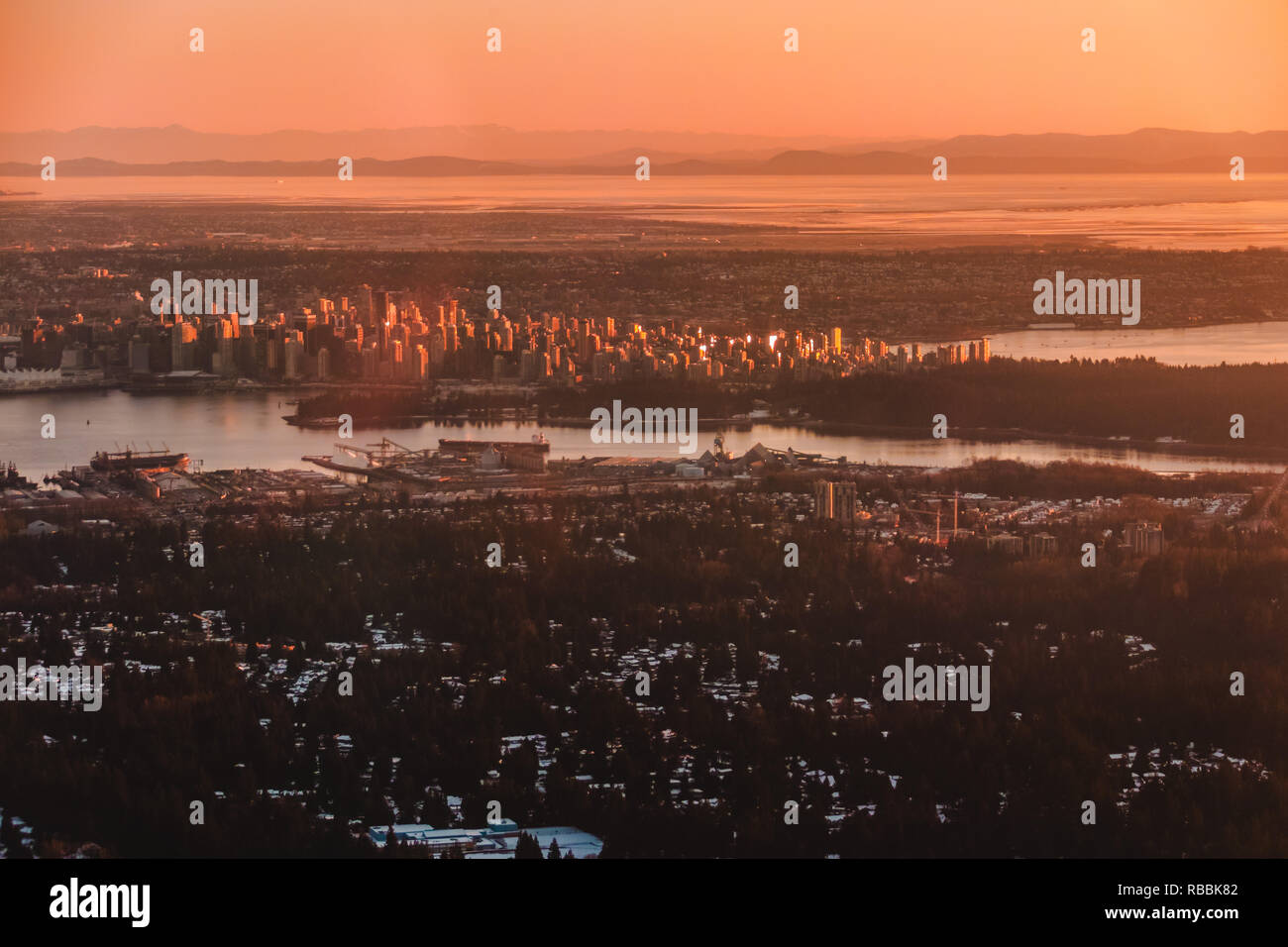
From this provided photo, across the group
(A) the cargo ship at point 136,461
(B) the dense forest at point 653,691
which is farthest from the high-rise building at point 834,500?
(A) the cargo ship at point 136,461

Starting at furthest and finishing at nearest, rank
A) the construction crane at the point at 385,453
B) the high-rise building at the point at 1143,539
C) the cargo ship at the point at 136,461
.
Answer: the construction crane at the point at 385,453
the cargo ship at the point at 136,461
the high-rise building at the point at 1143,539

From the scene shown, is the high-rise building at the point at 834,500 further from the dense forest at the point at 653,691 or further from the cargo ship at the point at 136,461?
the cargo ship at the point at 136,461

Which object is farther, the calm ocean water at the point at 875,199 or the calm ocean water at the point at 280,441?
the calm ocean water at the point at 875,199

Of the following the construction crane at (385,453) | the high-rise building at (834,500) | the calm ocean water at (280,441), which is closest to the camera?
the high-rise building at (834,500)

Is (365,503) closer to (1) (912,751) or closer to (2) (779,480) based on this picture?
(2) (779,480)

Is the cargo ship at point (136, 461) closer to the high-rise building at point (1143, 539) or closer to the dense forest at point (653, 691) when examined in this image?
the dense forest at point (653, 691)

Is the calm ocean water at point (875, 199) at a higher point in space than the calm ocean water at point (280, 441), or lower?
higher

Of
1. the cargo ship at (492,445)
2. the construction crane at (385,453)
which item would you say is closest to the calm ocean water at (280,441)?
the cargo ship at (492,445)

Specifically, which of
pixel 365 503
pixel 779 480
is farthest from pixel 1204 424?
pixel 365 503

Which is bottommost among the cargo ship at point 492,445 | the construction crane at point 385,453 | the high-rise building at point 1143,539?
the high-rise building at point 1143,539
